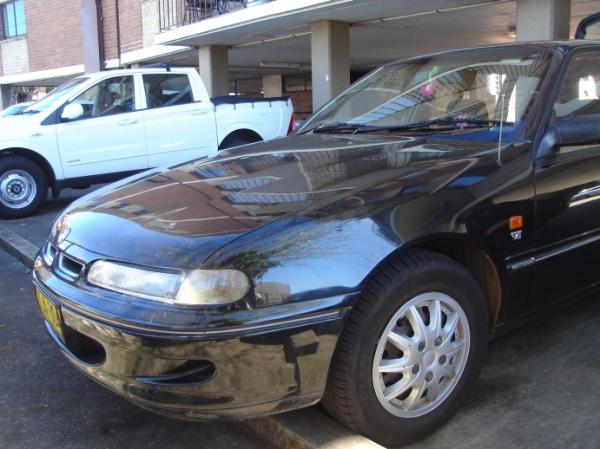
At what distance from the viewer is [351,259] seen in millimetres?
2182

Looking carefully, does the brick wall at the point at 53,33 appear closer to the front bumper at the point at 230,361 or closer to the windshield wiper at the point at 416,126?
the windshield wiper at the point at 416,126

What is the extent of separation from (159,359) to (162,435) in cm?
76

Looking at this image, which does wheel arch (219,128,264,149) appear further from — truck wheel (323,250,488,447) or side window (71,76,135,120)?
truck wheel (323,250,488,447)

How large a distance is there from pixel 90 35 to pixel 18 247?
1475cm

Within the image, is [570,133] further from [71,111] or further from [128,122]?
[71,111]

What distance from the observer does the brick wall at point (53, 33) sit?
20000 millimetres

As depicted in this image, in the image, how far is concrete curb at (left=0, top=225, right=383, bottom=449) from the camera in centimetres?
230

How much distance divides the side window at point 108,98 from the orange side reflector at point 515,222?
6.39 meters

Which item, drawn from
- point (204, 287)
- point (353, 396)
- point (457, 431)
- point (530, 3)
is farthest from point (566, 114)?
point (530, 3)

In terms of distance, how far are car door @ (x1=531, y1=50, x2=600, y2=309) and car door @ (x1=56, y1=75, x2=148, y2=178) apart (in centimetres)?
611

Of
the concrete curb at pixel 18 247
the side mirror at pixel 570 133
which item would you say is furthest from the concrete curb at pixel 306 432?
the concrete curb at pixel 18 247

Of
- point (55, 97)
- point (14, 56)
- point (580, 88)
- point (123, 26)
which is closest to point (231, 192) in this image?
point (580, 88)

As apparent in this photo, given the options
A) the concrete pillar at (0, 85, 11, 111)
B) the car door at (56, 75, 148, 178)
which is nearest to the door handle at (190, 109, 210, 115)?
the car door at (56, 75, 148, 178)

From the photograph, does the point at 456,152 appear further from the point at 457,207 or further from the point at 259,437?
→ the point at 259,437
